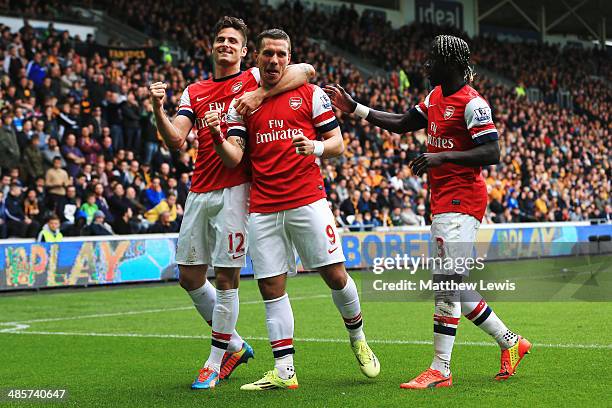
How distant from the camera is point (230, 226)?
718 centimetres

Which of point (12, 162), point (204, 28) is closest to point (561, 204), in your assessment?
point (204, 28)

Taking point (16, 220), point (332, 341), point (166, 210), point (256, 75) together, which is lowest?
point (332, 341)

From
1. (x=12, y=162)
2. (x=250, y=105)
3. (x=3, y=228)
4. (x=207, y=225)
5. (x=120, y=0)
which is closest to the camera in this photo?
(x=250, y=105)

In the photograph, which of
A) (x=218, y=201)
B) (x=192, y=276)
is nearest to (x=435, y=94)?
(x=218, y=201)

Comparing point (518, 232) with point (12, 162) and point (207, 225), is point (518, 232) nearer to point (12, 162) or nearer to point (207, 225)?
point (12, 162)

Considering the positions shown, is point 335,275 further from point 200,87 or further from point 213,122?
point 200,87

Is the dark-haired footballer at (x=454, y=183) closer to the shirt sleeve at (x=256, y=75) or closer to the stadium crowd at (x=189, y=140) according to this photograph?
the shirt sleeve at (x=256, y=75)

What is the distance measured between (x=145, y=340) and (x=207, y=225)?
3.47 metres

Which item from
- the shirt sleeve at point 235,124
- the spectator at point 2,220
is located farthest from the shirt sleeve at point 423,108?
the spectator at point 2,220

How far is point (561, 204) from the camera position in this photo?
31.7 metres

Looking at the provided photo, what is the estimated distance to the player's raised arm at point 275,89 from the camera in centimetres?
691

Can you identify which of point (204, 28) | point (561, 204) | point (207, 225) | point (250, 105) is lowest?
point (561, 204)

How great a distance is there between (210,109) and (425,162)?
5.82ft

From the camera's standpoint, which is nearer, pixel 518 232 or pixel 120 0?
pixel 518 232
